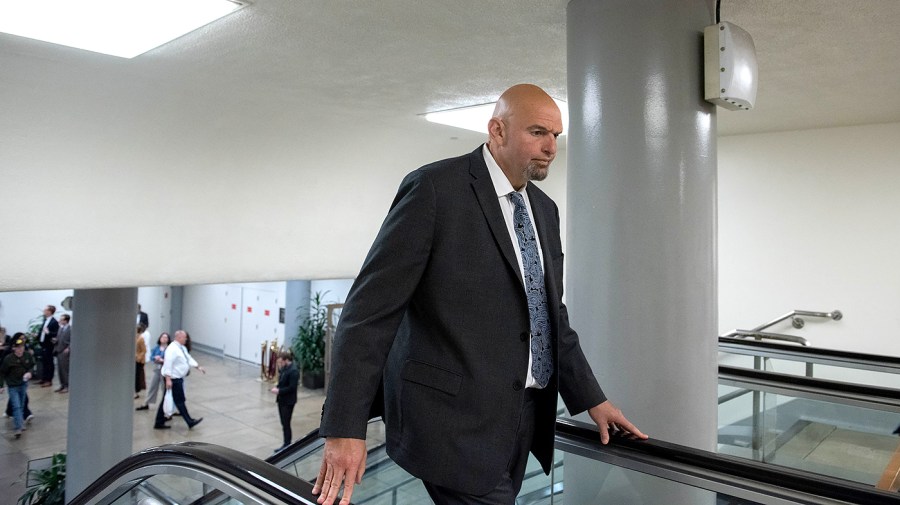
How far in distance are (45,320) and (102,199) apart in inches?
413

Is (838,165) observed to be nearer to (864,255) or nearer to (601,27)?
(864,255)

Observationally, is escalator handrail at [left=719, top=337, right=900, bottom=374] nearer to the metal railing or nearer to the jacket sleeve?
the metal railing

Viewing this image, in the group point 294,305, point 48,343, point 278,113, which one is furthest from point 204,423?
point 278,113

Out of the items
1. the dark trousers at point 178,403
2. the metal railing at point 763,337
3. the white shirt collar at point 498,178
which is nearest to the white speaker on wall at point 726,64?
the white shirt collar at point 498,178

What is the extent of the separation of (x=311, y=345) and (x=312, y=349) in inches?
3.5

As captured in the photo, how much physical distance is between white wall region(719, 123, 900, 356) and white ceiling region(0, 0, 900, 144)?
404 mm

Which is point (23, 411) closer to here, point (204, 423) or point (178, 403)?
point (178, 403)

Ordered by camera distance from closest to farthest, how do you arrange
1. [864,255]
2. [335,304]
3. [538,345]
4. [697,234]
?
[538,345] → [697,234] → [864,255] → [335,304]

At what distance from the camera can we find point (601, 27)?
254 centimetres

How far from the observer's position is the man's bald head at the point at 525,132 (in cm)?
169

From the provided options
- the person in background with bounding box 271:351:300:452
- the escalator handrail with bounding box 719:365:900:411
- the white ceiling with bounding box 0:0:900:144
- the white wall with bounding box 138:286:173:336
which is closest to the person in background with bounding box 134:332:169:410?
the person in background with bounding box 271:351:300:452

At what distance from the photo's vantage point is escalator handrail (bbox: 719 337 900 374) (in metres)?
3.60

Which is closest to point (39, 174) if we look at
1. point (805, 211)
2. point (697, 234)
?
point (697, 234)

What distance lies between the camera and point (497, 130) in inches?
68.6
